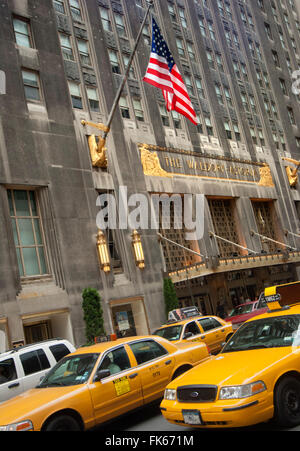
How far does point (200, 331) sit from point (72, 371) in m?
6.42

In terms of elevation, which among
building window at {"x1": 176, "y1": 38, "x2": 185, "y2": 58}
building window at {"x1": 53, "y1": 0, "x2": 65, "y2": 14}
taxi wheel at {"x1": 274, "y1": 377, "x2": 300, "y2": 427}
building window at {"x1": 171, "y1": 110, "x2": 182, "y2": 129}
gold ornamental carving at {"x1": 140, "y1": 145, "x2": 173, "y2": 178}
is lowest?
taxi wheel at {"x1": 274, "y1": 377, "x2": 300, "y2": 427}

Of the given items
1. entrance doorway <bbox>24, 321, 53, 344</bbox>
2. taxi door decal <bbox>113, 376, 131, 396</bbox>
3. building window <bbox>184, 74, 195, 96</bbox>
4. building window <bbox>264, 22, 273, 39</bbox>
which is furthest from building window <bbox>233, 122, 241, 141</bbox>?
taxi door decal <bbox>113, 376, 131, 396</bbox>

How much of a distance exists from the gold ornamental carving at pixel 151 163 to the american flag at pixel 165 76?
662 centimetres

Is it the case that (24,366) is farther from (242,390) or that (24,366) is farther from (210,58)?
(210,58)

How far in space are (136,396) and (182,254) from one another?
19.6m

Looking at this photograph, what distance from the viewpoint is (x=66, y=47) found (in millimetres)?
25141

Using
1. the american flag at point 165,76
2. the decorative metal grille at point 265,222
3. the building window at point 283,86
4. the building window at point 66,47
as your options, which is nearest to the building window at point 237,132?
the decorative metal grille at point 265,222

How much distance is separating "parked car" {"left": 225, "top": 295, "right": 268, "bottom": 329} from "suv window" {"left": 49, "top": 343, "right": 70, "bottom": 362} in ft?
29.8

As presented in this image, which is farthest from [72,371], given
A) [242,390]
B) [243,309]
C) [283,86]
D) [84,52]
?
[283,86]

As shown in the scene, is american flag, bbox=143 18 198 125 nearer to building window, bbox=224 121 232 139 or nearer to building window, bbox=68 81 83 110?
building window, bbox=68 81 83 110

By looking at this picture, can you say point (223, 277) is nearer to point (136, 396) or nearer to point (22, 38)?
point (22, 38)

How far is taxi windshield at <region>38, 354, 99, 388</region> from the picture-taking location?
7.79 m

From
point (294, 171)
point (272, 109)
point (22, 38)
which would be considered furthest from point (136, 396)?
point (272, 109)

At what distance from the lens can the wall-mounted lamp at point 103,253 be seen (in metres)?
21.8
